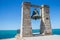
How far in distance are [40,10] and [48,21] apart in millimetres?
2007

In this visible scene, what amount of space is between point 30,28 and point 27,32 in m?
0.63

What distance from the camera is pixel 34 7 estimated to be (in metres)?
14.8

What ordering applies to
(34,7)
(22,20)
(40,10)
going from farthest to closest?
(40,10)
(34,7)
(22,20)

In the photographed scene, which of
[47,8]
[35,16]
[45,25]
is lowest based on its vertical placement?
[45,25]

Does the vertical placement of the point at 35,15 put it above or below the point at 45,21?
above

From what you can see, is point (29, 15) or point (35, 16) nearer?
point (29, 15)

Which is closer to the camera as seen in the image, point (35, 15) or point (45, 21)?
point (35, 15)

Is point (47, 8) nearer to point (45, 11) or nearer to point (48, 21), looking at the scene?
point (45, 11)

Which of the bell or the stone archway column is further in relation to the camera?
the stone archway column

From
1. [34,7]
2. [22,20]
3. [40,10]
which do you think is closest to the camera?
[22,20]

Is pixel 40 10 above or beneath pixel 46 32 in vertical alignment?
above

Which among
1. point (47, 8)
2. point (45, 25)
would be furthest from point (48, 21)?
point (47, 8)

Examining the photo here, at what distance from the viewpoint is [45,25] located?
589 inches

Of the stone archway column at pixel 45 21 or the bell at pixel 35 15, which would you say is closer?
the bell at pixel 35 15
